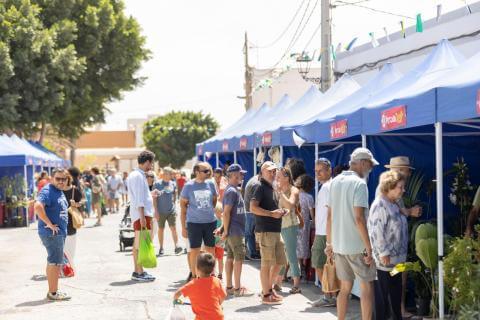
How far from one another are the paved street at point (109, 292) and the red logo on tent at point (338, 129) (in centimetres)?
213

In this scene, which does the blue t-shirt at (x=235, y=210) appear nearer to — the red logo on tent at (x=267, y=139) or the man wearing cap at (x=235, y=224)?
the man wearing cap at (x=235, y=224)

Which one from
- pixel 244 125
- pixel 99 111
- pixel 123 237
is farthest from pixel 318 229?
pixel 99 111

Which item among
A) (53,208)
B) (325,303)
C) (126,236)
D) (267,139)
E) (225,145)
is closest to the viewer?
(325,303)

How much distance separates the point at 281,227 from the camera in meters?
10.8

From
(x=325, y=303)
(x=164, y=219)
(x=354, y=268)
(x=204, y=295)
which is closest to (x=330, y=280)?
(x=325, y=303)

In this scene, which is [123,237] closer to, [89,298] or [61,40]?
[89,298]

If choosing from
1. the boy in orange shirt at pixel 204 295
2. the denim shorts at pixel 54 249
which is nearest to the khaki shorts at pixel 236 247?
the denim shorts at pixel 54 249

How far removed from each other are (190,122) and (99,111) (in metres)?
53.5

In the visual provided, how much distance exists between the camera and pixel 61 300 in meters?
10.7

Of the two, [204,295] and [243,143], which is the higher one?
[243,143]

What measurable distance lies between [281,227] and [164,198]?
5.53 metres

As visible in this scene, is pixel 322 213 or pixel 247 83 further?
pixel 247 83

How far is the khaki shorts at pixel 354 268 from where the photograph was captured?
774 cm

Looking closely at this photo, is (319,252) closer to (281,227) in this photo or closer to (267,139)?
(281,227)
